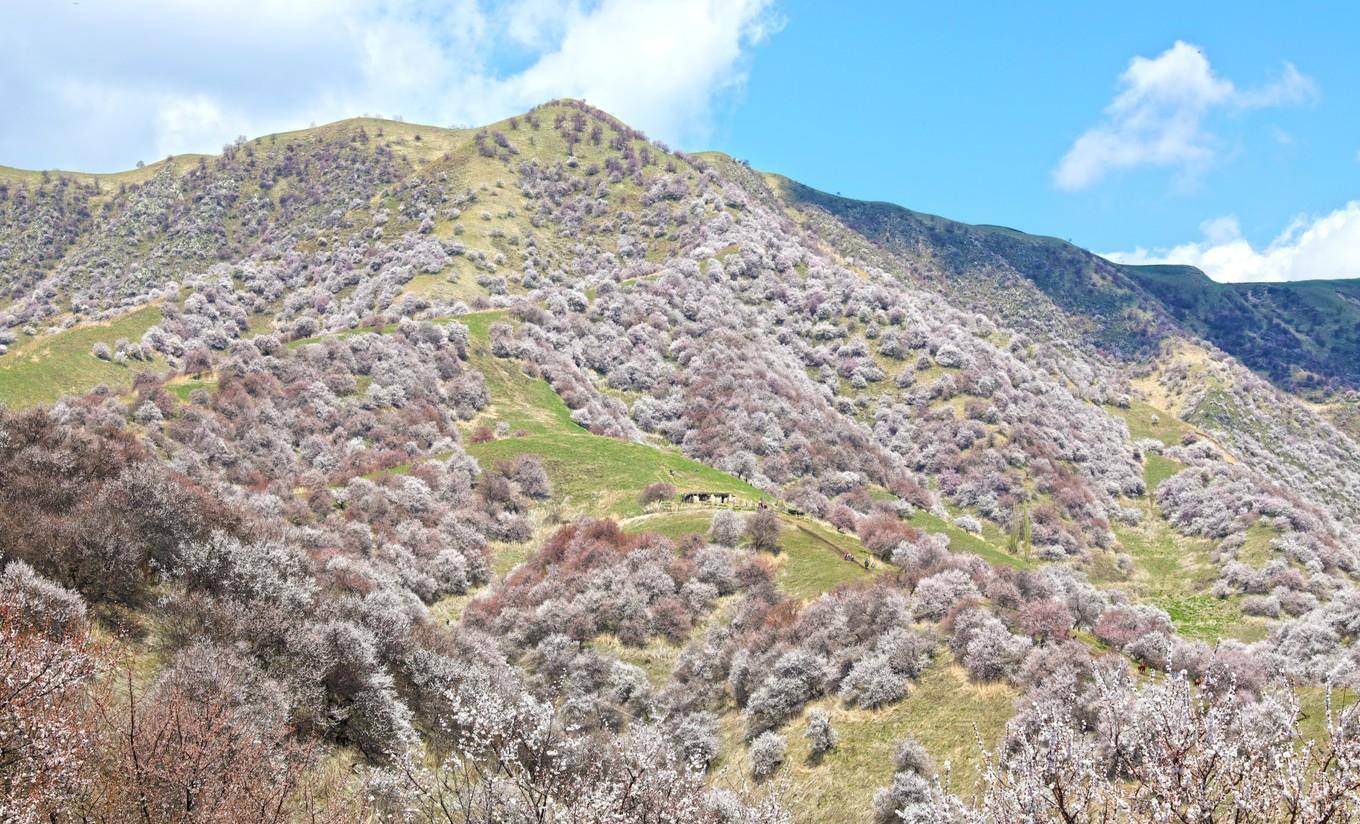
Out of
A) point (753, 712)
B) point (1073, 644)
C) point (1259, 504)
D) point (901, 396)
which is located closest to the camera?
point (1073, 644)

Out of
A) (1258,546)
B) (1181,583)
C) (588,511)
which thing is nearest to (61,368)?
(588,511)

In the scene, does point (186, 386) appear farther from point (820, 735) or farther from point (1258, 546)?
point (1258, 546)

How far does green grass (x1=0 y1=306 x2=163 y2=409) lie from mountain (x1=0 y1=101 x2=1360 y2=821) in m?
0.61

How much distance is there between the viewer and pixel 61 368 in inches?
2328

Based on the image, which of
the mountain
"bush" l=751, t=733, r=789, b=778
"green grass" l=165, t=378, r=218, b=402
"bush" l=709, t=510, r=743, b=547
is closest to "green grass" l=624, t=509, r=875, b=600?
the mountain

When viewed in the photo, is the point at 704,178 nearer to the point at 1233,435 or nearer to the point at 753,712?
the point at 1233,435

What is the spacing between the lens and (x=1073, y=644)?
24.4m

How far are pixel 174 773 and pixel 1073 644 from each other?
24.6m

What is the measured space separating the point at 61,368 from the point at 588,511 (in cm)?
4561

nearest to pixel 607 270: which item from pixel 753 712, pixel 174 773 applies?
pixel 753 712

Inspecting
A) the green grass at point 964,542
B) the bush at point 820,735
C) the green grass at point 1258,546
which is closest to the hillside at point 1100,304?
the green grass at point 1258,546

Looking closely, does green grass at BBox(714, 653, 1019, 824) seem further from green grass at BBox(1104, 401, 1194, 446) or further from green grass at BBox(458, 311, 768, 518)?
green grass at BBox(1104, 401, 1194, 446)

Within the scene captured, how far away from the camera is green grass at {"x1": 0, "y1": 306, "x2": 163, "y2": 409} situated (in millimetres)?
52594

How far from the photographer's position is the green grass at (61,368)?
2071 inches
